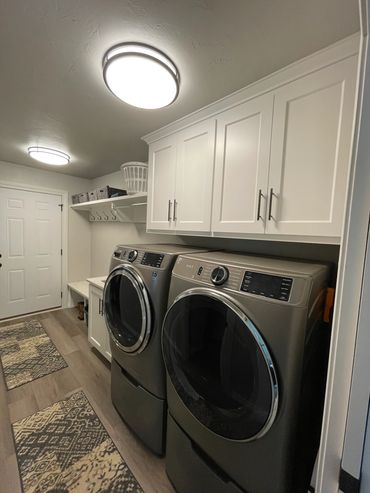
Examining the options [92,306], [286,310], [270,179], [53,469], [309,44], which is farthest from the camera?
[92,306]

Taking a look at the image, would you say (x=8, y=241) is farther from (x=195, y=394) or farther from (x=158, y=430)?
(x=195, y=394)

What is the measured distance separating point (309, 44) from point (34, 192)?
12.0 feet

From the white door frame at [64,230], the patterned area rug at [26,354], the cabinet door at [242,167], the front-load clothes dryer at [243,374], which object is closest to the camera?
the front-load clothes dryer at [243,374]

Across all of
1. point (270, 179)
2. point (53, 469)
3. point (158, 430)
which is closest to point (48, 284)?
point (53, 469)

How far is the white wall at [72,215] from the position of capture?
121 inches

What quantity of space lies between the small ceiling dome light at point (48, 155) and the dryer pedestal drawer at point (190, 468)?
265cm

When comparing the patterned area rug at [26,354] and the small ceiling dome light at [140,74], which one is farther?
→ the patterned area rug at [26,354]

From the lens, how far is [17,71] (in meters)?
1.17

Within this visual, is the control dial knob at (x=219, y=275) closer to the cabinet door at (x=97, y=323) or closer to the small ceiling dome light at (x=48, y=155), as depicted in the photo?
the cabinet door at (x=97, y=323)

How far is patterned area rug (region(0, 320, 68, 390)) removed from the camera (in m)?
2.05

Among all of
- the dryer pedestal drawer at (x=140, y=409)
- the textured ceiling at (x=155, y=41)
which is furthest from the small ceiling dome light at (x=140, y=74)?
the dryer pedestal drawer at (x=140, y=409)

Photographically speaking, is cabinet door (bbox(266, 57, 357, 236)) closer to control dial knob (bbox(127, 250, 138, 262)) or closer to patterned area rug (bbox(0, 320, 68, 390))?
control dial knob (bbox(127, 250, 138, 262))

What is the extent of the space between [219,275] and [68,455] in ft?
5.22

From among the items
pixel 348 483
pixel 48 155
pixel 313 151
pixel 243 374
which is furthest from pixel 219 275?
pixel 48 155
